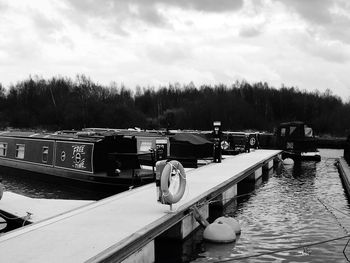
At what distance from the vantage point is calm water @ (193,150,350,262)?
379 inches

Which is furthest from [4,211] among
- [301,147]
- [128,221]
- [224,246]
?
[301,147]

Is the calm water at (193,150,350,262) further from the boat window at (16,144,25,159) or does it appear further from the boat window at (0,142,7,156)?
the boat window at (0,142,7,156)

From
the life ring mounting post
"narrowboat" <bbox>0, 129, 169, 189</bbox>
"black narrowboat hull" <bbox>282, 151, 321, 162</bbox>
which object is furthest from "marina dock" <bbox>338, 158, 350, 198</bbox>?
the life ring mounting post

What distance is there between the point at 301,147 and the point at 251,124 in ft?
152

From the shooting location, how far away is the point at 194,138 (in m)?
22.7

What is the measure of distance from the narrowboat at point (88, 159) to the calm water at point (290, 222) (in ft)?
14.4

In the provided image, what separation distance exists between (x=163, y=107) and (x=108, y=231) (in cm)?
10161

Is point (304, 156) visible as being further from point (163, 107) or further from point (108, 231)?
point (163, 107)

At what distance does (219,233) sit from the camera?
10242 millimetres

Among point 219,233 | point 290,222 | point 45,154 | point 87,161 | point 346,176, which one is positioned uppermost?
point 45,154

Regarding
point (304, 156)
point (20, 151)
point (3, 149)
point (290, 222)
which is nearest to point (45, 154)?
point (20, 151)

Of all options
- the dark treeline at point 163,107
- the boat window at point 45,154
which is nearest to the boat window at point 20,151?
the boat window at point 45,154

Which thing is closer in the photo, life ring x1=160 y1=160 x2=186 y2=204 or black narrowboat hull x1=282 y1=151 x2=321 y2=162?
life ring x1=160 y1=160 x2=186 y2=204

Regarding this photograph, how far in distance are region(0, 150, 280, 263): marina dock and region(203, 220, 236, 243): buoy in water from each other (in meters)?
0.55
